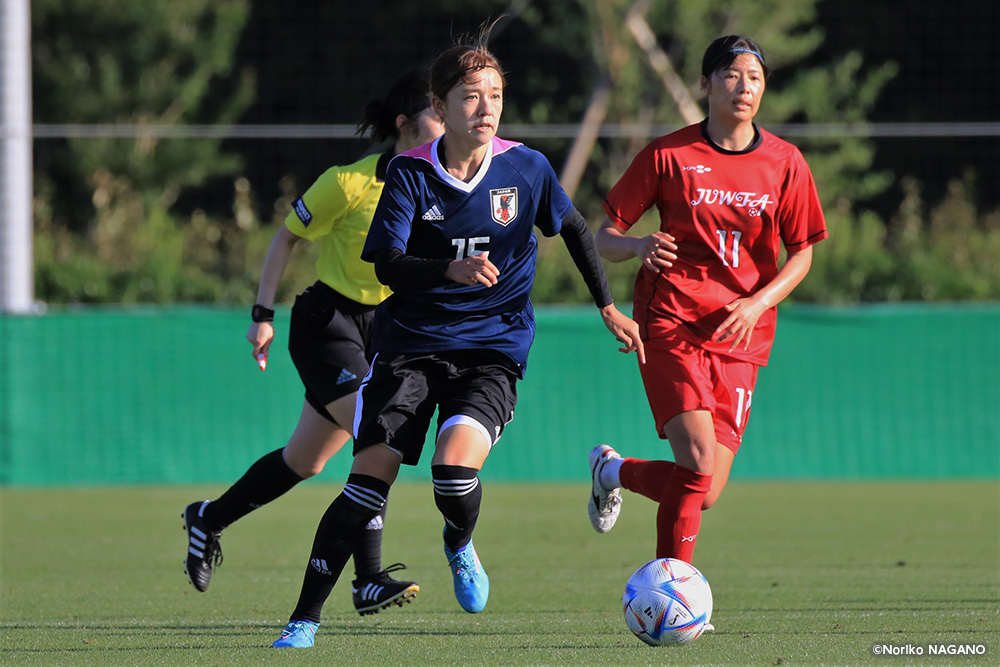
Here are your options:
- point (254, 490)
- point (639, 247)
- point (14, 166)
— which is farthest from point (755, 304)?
point (14, 166)

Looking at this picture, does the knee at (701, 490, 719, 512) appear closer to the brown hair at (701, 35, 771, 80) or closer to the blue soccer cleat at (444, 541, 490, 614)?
the blue soccer cleat at (444, 541, 490, 614)

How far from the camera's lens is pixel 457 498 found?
4.82 meters

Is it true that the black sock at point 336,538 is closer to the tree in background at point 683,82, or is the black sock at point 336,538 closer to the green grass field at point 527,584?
the green grass field at point 527,584

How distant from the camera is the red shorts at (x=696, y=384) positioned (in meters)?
5.36

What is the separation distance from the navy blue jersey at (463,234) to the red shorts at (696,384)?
26.2 inches

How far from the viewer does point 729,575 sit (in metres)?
6.92

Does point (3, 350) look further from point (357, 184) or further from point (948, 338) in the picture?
point (948, 338)

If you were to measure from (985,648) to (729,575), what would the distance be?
8.14ft

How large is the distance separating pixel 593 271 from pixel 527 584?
6.87 feet

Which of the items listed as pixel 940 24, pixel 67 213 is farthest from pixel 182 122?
pixel 940 24

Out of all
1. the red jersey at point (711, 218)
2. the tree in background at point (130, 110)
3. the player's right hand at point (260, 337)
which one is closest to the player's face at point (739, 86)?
the red jersey at point (711, 218)

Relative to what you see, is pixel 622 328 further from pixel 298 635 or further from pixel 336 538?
pixel 298 635

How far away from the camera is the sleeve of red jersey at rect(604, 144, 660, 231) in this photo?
5.59m

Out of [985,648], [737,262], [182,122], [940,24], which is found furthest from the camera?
[182,122]
